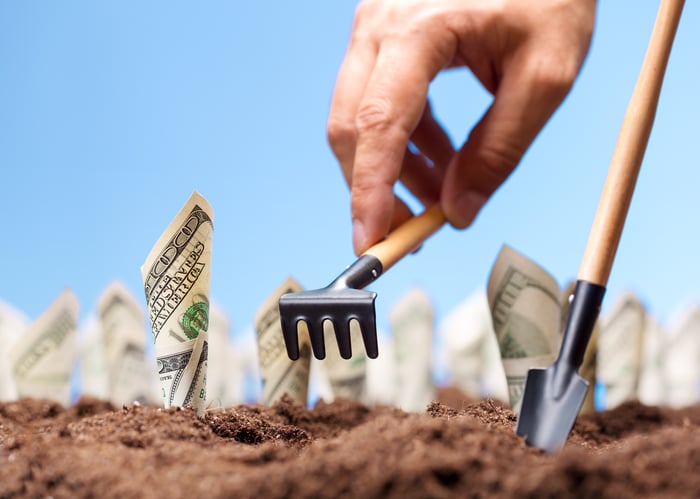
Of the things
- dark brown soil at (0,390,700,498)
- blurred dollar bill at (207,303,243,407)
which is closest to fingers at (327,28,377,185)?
dark brown soil at (0,390,700,498)

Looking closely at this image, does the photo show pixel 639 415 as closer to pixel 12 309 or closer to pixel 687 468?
pixel 687 468

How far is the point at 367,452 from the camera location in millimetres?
851

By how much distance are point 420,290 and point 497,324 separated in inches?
57.1

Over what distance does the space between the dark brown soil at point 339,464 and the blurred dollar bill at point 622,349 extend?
4.85ft

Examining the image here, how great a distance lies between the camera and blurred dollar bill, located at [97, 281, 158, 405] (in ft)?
8.44

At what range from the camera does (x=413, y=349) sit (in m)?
3.12

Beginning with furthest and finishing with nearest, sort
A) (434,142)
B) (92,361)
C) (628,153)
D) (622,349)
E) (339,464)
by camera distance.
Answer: (92,361) < (622,349) < (434,142) < (628,153) < (339,464)

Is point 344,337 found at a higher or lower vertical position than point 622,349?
higher

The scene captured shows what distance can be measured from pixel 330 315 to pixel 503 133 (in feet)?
2.40

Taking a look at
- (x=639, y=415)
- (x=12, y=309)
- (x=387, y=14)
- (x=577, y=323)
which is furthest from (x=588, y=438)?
(x=12, y=309)

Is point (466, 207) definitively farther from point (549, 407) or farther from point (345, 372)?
point (549, 407)

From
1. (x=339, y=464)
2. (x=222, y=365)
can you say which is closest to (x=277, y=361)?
(x=339, y=464)

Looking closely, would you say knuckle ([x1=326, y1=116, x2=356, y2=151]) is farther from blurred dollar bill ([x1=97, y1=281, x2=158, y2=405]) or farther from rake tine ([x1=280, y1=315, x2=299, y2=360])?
blurred dollar bill ([x1=97, y1=281, x2=158, y2=405])

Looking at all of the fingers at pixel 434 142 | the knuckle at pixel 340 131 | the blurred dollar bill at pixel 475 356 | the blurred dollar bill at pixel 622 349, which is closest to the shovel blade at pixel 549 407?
the knuckle at pixel 340 131
